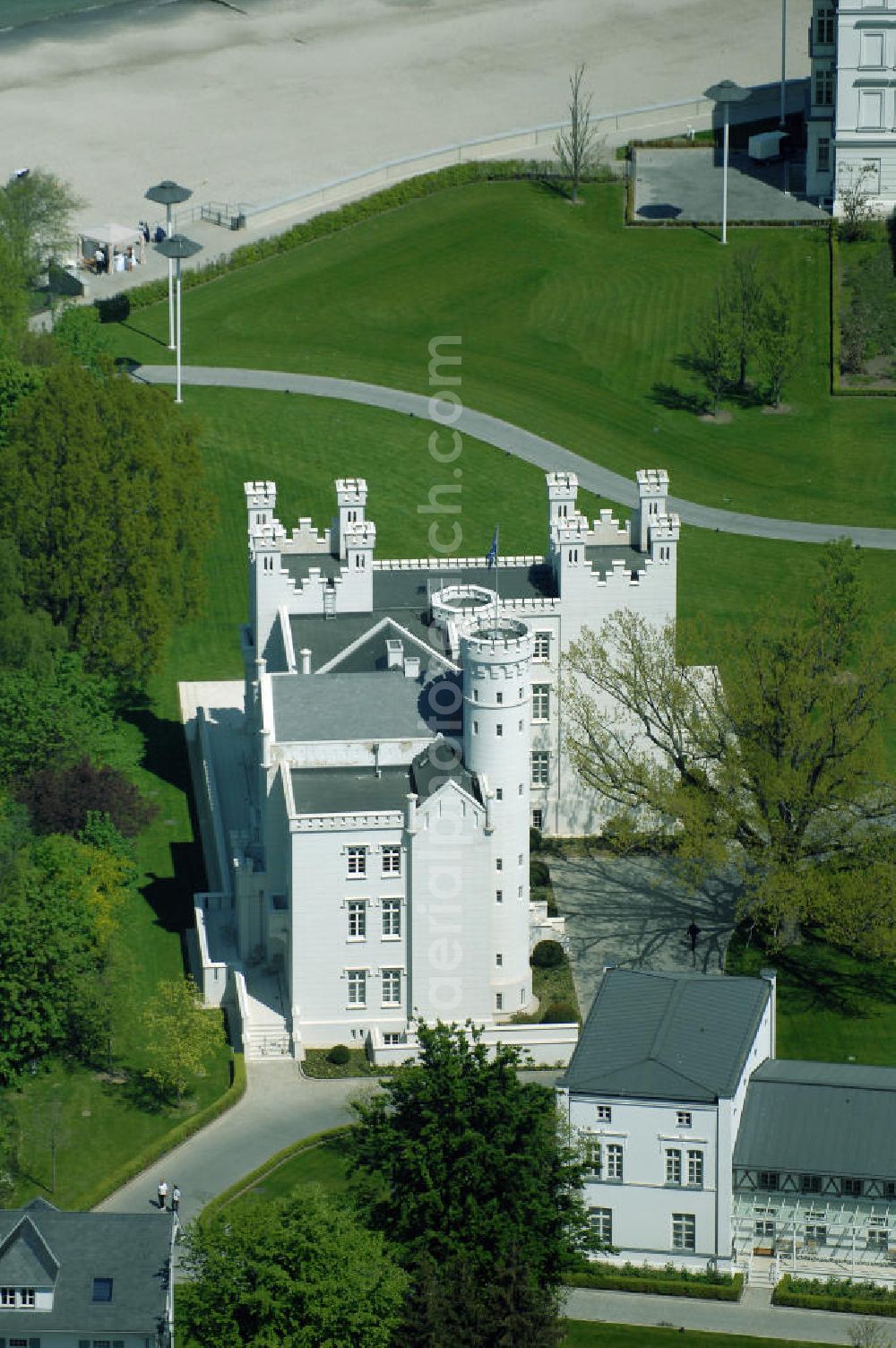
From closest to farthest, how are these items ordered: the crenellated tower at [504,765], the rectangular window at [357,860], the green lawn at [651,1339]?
the green lawn at [651,1339] < the rectangular window at [357,860] < the crenellated tower at [504,765]

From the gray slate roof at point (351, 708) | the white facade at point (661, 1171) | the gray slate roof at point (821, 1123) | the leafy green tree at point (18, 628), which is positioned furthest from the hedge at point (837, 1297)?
the leafy green tree at point (18, 628)

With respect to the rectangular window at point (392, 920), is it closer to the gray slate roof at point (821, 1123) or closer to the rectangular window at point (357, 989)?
the rectangular window at point (357, 989)

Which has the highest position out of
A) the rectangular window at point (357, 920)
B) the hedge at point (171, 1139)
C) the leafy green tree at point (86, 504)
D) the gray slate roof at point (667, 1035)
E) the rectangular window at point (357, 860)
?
the leafy green tree at point (86, 504)

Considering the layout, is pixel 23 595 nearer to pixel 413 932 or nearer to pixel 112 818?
pixel 112 818

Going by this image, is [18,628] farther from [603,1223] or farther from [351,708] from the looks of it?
[603,1223]

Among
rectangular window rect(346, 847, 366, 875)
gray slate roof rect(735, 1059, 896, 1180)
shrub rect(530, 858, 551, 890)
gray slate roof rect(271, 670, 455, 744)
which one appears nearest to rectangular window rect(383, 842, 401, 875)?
rectangular window rect(346, 847, 366, 875)

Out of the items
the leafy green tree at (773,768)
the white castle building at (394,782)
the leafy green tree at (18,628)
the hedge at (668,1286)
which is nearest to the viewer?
the hedge at (668,1286)

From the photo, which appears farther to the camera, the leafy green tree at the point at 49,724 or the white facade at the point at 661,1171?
the leafy green tree at the point at 49,724

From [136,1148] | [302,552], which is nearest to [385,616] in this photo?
[302,552]
